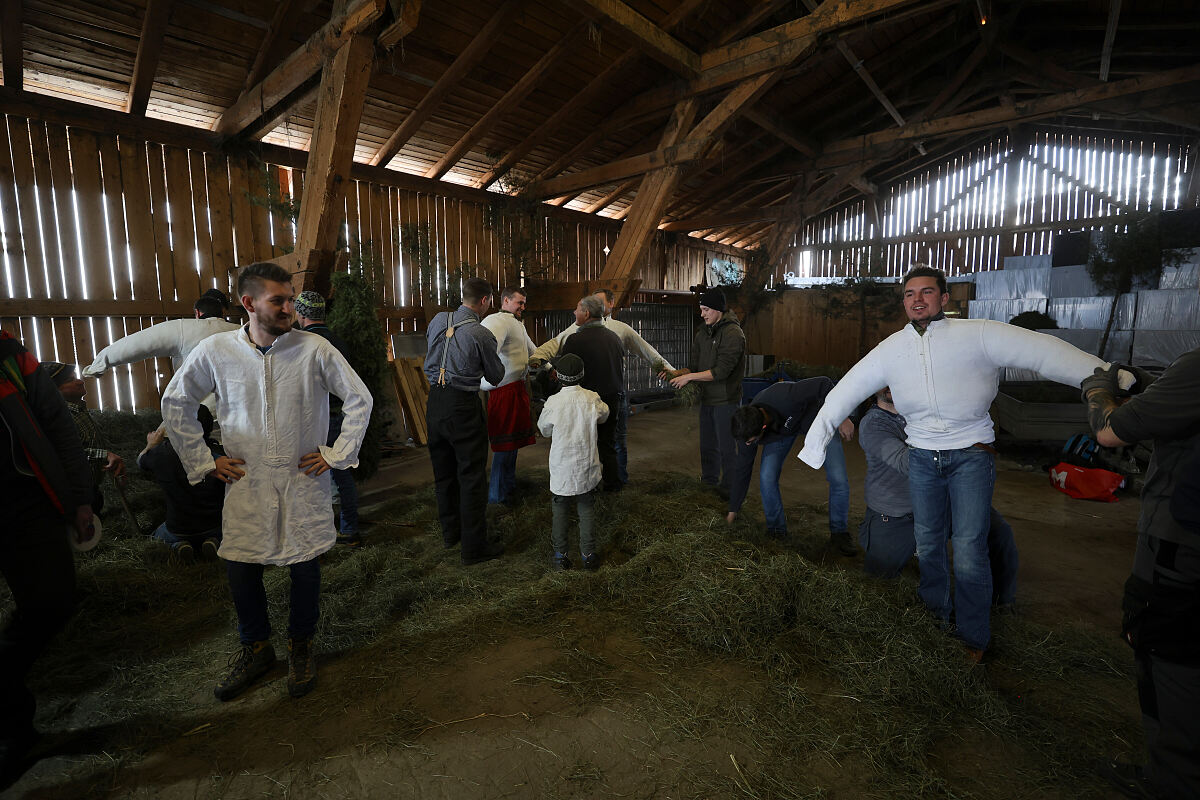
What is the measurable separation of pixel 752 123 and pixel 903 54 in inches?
107

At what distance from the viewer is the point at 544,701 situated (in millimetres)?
2555

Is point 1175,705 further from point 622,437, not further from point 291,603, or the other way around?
point 622,437

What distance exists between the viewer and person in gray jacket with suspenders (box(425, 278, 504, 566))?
4051 mm

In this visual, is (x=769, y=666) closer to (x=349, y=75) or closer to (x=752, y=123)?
(x=349, y=75)

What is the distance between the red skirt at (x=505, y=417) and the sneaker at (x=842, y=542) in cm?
269

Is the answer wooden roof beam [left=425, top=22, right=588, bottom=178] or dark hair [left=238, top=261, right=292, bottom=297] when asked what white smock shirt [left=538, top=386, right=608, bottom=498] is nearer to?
dark hair [left=238, top=261, right=292, bottom=297]

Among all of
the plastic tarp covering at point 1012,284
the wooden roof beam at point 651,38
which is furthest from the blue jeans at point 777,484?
the plastic tarp covering at point 1012,284

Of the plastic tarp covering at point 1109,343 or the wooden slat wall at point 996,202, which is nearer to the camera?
the plastic tarp covering at point 1109,343

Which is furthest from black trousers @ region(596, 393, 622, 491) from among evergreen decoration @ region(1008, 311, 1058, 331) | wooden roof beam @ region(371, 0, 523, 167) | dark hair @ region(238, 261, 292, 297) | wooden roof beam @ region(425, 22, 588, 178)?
evergreen decoration @ region(1008, 311, 1058, 331)

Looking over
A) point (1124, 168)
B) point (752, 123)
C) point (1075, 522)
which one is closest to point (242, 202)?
point (752, 123)

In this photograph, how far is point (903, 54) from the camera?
9688 millimetres

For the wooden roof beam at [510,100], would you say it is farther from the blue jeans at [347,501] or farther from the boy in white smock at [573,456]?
the blue jeans at [347,501]

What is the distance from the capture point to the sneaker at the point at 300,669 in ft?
8.57

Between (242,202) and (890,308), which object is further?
(890,308)
